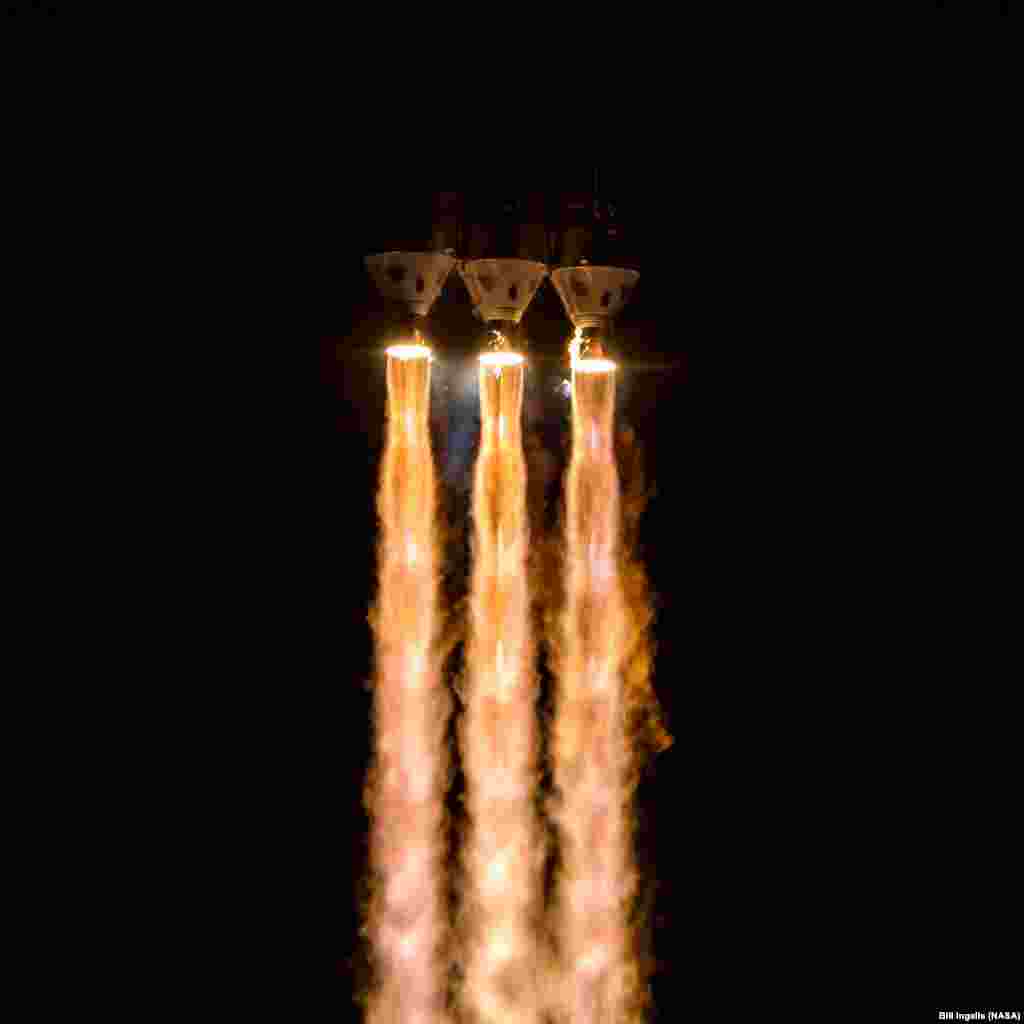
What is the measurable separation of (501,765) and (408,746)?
397mm

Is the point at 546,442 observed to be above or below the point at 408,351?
below

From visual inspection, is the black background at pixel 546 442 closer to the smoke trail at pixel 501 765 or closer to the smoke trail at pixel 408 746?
the smoke trail at pixel 408 746

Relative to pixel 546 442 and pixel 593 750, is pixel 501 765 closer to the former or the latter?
pixel 593 750

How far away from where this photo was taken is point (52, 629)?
15.1 feet

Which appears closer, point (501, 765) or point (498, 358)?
point (498, 358)

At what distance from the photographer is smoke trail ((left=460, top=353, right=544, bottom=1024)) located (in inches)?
197

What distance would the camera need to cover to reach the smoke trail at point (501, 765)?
5.01m

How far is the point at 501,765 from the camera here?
16.6 feet

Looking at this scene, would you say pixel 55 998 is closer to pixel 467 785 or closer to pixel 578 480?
pixel 467 785

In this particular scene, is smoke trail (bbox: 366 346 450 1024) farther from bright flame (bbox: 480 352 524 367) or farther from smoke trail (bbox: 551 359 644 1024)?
smoke trail (bbox: 551 359 644 1024)

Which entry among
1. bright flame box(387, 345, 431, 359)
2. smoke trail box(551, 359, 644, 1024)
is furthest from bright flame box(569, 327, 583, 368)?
bright flame box(387, 345, 431, 359)

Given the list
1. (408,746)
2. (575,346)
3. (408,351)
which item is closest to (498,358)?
(408,351)

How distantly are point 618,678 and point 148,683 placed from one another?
6.24ft

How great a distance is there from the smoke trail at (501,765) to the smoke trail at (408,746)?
0.44ft
